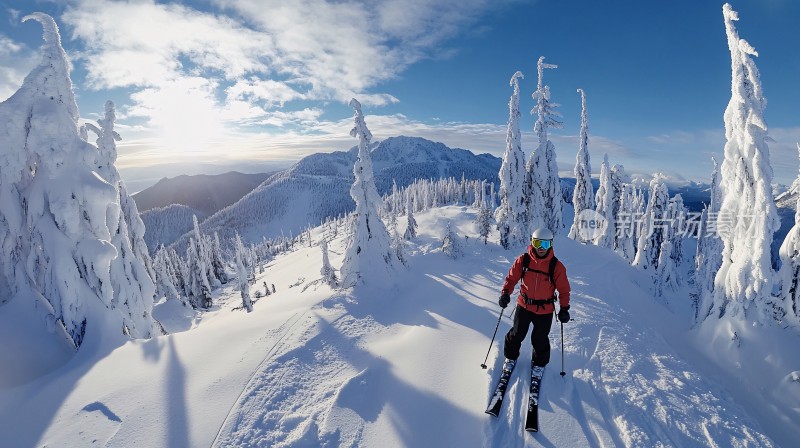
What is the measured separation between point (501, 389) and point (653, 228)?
35742mm

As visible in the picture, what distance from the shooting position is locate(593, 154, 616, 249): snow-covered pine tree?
37000 mm

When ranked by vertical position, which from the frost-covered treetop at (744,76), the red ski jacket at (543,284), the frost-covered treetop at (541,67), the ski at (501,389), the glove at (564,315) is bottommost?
the ski at (501,389)

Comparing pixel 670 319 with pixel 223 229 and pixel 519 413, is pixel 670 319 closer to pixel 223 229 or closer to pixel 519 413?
pixel 519 413

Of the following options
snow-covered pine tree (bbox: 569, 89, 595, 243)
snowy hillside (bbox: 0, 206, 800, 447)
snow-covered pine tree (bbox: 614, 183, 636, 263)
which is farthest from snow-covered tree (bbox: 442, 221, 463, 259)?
snow-covered pine tree (bbox: 614, 183, 636, 263)

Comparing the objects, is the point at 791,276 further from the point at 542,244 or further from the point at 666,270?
the point at 666,270

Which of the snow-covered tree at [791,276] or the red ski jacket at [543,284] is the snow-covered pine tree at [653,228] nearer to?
the snow-covered tree at [791,276]

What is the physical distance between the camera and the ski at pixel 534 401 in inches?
211

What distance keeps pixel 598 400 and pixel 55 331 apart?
12048mm

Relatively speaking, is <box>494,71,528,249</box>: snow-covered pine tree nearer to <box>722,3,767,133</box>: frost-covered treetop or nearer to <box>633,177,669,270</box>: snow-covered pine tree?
<box>633,177,669,270</box>: snow-covered pine tree

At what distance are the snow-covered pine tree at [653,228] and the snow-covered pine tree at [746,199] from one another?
21724 mm

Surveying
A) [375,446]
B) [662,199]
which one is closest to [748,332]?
[375,446]

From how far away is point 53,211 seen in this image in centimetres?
881

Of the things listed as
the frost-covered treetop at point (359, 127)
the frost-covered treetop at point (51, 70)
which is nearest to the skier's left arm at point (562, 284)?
the frost-covered treetop at point (359, 127)

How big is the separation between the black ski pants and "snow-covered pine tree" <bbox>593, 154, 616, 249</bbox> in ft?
117
